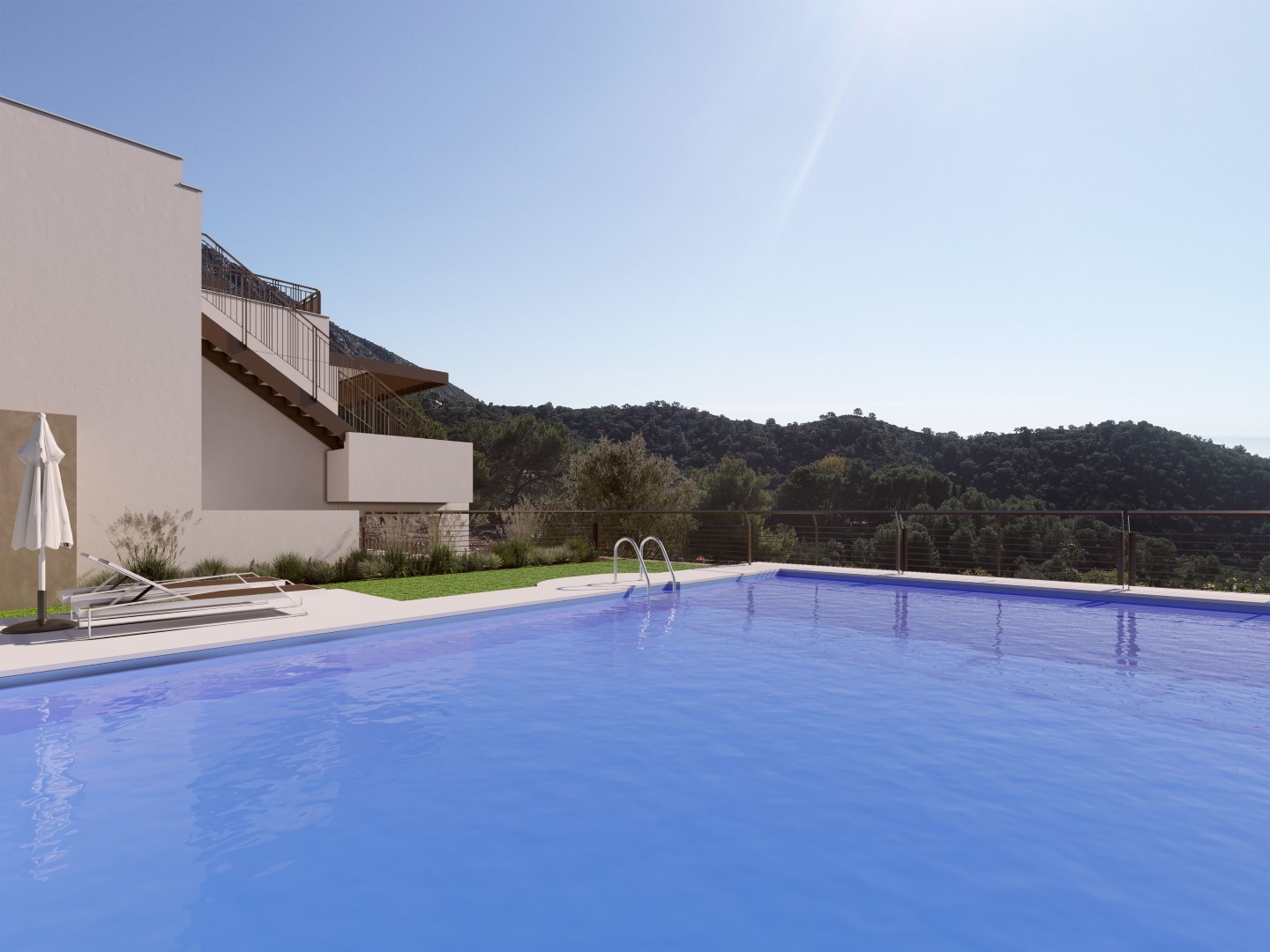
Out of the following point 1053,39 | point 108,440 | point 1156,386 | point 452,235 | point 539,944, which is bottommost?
point 539,944

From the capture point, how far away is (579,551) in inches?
606

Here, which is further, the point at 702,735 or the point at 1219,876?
the point at 702,735

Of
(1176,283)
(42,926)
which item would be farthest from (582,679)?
(1176,283)

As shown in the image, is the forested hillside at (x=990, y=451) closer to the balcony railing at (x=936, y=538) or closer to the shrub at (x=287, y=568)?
the balcony railing at (x=936, y=538)

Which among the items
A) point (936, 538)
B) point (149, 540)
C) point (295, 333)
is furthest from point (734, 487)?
point (149, 540)

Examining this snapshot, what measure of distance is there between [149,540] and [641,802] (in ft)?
30.8

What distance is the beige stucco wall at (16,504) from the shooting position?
8.50 m

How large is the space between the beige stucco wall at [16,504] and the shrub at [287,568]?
2667 millimetres

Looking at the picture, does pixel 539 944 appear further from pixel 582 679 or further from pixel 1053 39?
pixel 1053 39

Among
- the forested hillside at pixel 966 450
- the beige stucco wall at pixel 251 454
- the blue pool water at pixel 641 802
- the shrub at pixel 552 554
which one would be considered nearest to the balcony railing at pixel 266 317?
the beige stucco wall at pixel 251 454

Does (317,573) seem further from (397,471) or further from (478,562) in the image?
(397,471)

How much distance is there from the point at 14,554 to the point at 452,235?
11276 millimetres

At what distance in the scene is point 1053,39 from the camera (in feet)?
37.2

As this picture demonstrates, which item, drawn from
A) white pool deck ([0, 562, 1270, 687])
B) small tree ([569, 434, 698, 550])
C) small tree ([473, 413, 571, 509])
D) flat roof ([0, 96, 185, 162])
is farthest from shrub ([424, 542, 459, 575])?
small tree ([473, 413, 571, 509])
